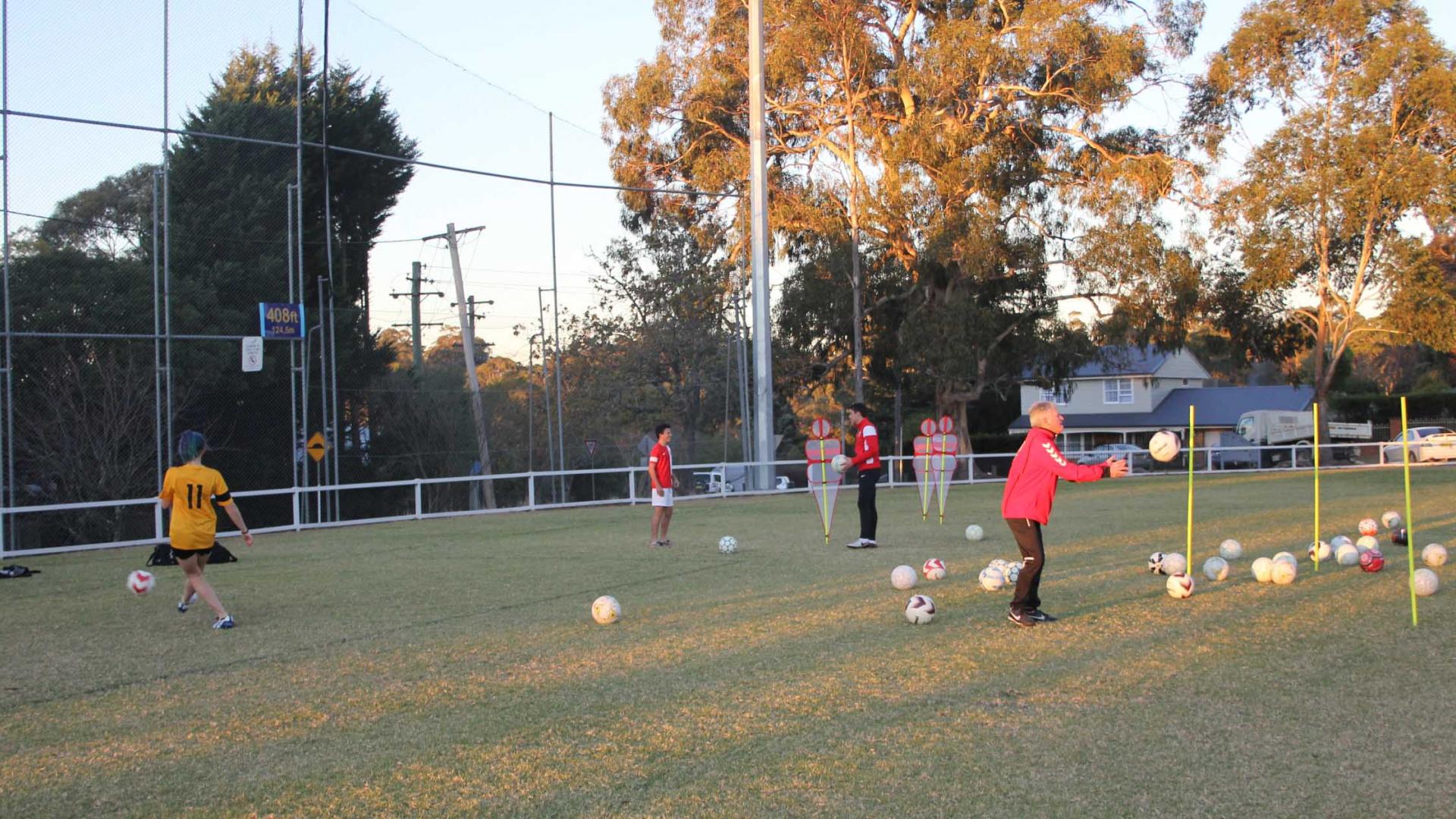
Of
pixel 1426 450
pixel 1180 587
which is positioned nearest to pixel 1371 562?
pixel 1180 587

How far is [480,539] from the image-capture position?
705 inches

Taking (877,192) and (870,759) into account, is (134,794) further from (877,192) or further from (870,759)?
(877,192)

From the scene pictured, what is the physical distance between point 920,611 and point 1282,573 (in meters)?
3.97

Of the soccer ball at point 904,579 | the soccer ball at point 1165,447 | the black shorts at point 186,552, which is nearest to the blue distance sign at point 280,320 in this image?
the black shorts at point 186,552

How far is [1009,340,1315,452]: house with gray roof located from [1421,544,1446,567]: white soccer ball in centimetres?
4813

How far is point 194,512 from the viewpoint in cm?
945

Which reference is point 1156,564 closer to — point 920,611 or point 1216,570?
point 1216,570

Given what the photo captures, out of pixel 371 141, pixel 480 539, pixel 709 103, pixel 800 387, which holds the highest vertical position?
pixel 709 103

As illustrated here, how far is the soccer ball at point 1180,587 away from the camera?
384 inches

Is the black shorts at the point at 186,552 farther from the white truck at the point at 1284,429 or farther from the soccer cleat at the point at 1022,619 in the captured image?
the white truck at the point at 1284,429

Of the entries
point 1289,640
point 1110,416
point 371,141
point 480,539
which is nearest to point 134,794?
point 1289,640

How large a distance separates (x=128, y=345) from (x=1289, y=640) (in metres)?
20.4

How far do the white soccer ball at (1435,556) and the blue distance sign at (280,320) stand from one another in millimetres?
17541

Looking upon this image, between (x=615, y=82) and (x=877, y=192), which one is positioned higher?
(x=615, y=82)
